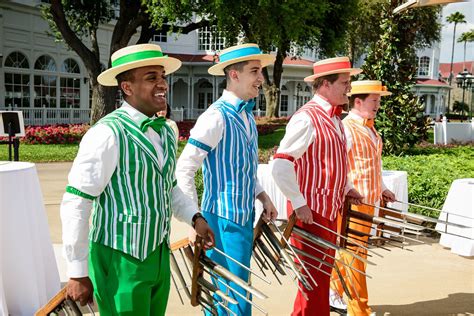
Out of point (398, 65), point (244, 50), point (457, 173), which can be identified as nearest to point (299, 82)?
point (398, 65)

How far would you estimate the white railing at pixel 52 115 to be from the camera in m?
26.9

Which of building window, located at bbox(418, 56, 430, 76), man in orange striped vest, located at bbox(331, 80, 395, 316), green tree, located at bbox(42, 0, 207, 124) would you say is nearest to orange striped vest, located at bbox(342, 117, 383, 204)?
man in orange striped vest, located at bbox(331, 80, 395, 316)

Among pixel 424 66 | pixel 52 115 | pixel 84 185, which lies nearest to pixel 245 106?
pixel 84 185

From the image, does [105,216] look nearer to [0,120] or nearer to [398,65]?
[0,120]

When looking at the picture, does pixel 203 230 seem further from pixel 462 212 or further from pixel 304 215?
pixel 462 212

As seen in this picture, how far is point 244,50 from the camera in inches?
143

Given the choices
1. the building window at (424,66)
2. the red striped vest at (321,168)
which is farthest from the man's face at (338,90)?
the building window at (424,66)

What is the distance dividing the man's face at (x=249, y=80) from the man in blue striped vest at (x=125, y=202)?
0.97 metres

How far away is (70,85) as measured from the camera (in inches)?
1216

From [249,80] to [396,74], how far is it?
1055 centimetres

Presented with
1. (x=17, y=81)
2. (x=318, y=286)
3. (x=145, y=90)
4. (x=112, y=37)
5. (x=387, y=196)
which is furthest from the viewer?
(x=17, y=81)

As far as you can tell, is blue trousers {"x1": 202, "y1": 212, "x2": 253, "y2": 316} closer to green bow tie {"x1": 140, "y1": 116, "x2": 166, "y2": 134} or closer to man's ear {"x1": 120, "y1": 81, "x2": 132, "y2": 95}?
green bow tie {"x1": 140, "y1": 116, "x2": 166, "y2": 134}

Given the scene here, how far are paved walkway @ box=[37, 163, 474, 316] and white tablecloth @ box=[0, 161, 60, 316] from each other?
988 mm

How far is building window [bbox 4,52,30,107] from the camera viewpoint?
2678cm
